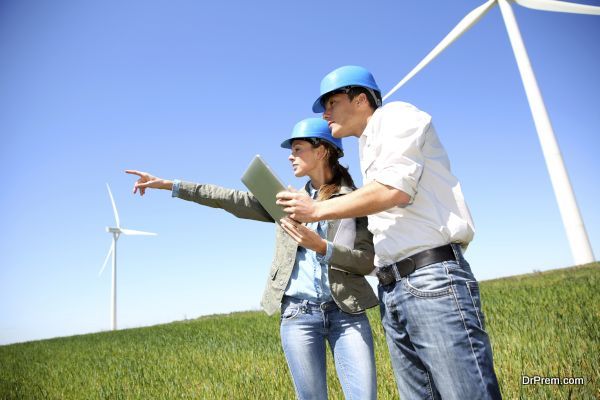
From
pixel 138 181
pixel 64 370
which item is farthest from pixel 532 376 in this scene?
pixel 64 370

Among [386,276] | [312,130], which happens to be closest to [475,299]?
[386,276]

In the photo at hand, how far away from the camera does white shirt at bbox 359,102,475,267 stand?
2080 mm

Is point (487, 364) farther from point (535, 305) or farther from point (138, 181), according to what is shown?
point (535, 305)

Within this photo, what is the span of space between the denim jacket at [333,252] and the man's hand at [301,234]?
0.23 m

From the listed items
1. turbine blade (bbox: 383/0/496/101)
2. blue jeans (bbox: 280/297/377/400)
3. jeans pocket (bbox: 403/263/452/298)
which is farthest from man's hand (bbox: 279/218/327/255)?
turbine blade (bbox: 383/0/496/101)

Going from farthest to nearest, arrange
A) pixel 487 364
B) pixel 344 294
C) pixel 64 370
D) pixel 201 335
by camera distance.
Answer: pixel 201 335 → pixel 64 370 → pixel 344 294 → pixel 487 364

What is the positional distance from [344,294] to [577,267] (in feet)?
52.6

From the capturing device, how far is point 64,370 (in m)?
10.8

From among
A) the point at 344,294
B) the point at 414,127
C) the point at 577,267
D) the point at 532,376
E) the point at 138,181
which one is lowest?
the point at 577,267

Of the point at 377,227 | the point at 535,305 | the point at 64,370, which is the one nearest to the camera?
the point at 377,227

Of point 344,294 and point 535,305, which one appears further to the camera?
point 535,305

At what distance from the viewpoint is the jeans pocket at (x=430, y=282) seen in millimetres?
2043

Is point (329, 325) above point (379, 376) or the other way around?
above

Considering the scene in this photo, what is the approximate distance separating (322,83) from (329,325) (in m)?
1.70
